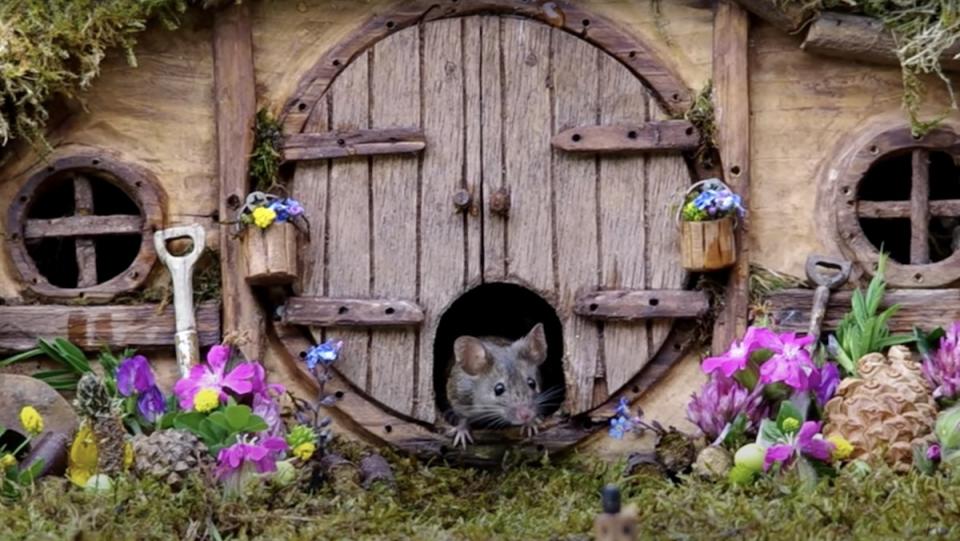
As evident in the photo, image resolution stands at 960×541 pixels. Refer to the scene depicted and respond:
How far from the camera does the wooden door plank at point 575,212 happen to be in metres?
6.77

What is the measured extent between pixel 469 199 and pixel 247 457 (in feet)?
4.25

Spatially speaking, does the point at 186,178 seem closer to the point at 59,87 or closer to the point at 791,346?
the point at 59,87

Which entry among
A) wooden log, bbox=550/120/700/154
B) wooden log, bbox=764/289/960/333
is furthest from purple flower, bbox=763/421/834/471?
wooden log, bbox=550/120/700/154

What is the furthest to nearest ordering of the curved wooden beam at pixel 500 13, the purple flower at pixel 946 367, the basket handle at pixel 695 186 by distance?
1. the curved wooden beam at pixel 500 13
2. the basket handle at pixel 695 186
3. the purple flower at pixel 946 367

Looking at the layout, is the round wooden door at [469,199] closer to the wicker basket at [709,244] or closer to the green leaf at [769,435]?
the wicker basket at [709,244]

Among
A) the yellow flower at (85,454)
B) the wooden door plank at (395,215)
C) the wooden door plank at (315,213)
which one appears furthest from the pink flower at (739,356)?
the yellow flower at (85,454)

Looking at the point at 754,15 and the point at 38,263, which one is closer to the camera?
the point at 754,15

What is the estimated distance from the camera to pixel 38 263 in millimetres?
7320

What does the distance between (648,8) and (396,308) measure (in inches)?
54.8

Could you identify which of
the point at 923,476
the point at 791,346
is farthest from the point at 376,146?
the point at 923,476

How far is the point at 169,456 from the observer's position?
608cm

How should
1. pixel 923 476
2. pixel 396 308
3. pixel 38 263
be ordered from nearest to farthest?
pixel 923 476 < pixel 396 308 < pixel 38 263

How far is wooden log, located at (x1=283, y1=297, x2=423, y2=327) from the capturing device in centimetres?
676

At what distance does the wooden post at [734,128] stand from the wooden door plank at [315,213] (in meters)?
1.41
